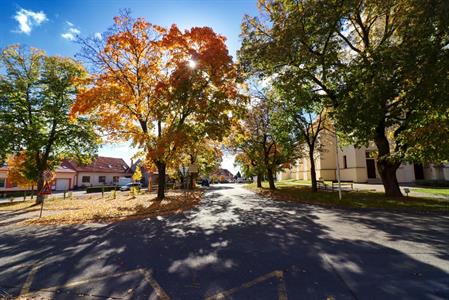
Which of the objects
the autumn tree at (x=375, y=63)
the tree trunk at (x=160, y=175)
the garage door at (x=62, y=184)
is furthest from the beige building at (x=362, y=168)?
the garage door at (x=62, y=184)

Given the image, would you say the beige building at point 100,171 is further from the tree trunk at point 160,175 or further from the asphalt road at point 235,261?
the asphalt road at point 235,261

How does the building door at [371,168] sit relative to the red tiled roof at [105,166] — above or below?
below

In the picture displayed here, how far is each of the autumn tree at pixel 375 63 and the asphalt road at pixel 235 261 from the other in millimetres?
5903

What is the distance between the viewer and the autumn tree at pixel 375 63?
32.8 ft

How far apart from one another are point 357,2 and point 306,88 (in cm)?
522

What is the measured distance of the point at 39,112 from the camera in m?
20.9

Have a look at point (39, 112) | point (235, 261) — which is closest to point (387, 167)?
point (235, 261)

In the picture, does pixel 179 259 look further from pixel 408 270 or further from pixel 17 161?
pixel 17 161

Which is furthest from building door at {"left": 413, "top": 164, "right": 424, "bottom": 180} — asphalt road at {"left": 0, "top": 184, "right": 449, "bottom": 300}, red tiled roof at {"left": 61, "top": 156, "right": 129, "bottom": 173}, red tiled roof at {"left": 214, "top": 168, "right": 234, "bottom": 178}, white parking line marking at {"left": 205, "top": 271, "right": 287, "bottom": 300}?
red tiled roof at {"left": 214, "top": 168, "right": 234, "bottom": 178}

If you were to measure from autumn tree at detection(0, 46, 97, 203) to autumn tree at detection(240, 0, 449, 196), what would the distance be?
1720 cm

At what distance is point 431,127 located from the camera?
12.9 meters

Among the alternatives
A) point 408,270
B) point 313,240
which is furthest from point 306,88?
point 408,270

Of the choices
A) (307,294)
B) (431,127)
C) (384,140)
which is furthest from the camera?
(384,140)

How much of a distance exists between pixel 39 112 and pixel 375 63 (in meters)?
Result: 26.0
